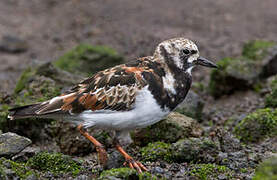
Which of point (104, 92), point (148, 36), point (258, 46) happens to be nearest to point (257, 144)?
point (104, 92)

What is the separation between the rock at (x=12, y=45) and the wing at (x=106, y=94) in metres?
8.08

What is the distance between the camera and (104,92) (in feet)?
20.0

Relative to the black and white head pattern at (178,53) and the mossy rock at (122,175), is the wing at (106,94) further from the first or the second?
the mossy rock at (122,175)

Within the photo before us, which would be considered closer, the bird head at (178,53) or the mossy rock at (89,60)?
the bird head at (178,53)

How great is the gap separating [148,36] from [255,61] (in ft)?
13.6

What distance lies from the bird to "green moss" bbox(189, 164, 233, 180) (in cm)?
64

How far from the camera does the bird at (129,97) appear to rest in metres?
5.83

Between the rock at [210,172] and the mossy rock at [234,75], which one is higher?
the mossy rock at [234,75]

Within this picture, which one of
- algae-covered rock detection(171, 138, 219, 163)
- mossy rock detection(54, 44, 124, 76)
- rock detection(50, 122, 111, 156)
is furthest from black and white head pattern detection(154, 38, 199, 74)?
mossy rock detection(54, 44, 124, 76)

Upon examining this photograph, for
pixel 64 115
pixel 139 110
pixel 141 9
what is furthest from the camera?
pixel 141 9

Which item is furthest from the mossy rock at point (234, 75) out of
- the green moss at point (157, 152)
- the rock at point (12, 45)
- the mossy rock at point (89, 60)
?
the rock at point (12, 45)

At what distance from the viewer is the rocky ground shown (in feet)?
20.3

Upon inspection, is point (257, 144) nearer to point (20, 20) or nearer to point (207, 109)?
point (207, 109)

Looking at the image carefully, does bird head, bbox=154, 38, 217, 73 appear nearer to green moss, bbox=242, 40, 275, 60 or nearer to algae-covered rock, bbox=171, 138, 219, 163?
algae-covered rock, bbox=171, 138, 219, 163
